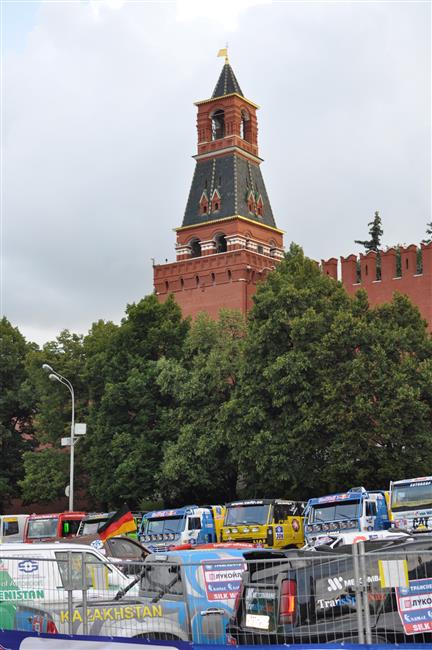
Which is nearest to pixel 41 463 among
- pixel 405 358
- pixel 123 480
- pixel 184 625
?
pixel 123 480

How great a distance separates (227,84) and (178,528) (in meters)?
45.8

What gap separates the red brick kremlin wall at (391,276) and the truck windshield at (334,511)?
23.4 metres

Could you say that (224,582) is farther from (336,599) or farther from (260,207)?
(260,207)

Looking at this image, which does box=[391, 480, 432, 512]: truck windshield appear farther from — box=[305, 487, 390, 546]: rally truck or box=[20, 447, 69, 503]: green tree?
box=[20, 447, 69, 503]: green tree

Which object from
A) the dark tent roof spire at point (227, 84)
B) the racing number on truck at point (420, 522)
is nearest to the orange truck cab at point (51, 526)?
the racing number on truck at point (420, 522)

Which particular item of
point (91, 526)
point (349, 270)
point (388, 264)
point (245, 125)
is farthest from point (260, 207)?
point (91, 526)

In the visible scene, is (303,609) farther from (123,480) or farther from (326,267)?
(326,267)

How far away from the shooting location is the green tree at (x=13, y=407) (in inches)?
2055

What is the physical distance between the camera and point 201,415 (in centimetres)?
3997

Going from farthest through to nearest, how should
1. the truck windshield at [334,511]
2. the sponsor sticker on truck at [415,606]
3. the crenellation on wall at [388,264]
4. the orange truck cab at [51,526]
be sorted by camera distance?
the crenellation on wall at [388,264], the orange truck cab at [51,526], the truck windshield at [334,511], the sponsor sticker on truck at [415,606]

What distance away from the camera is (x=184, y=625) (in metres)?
9.22

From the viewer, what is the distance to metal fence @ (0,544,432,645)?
24.5 feet

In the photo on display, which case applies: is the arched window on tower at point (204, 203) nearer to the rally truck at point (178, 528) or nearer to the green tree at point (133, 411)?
the green tree at point (133, 411)

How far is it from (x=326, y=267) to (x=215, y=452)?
16.6m
